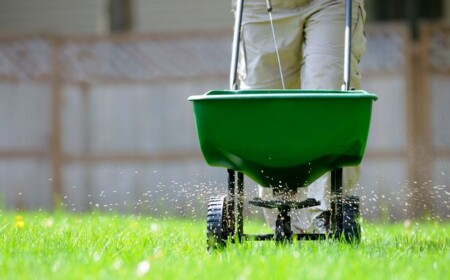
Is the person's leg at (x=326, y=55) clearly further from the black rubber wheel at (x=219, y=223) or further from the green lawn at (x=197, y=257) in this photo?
the black rubber wheel at (x=219, y=223)

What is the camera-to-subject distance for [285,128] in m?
4.30

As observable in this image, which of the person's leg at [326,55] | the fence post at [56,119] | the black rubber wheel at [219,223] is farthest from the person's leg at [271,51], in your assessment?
the fence post at [56,119]

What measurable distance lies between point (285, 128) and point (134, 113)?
6642 millimetres

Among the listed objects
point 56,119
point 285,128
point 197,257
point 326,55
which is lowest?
point 197,257

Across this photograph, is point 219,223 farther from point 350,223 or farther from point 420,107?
point 420,107

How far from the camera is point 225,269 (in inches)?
143

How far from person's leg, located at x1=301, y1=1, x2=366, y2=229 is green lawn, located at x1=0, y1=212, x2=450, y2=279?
33cm

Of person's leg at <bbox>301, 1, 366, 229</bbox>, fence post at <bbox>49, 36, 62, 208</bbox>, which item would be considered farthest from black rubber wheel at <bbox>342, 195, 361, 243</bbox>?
fence post at <bbox>49, 36, 62, 208</bbox>

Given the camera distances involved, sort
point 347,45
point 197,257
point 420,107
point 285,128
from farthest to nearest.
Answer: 1. point 420,107
2. point 347,45
3. point 285,128
4. point 197,257

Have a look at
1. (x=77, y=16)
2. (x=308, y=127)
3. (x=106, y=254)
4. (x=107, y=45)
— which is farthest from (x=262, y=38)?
(x=77, y=16)

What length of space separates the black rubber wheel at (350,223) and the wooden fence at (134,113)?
18.0 ft

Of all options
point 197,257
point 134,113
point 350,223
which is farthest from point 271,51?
point 134,113

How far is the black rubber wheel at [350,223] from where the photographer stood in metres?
4.47

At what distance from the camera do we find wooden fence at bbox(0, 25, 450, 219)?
1002 cm
